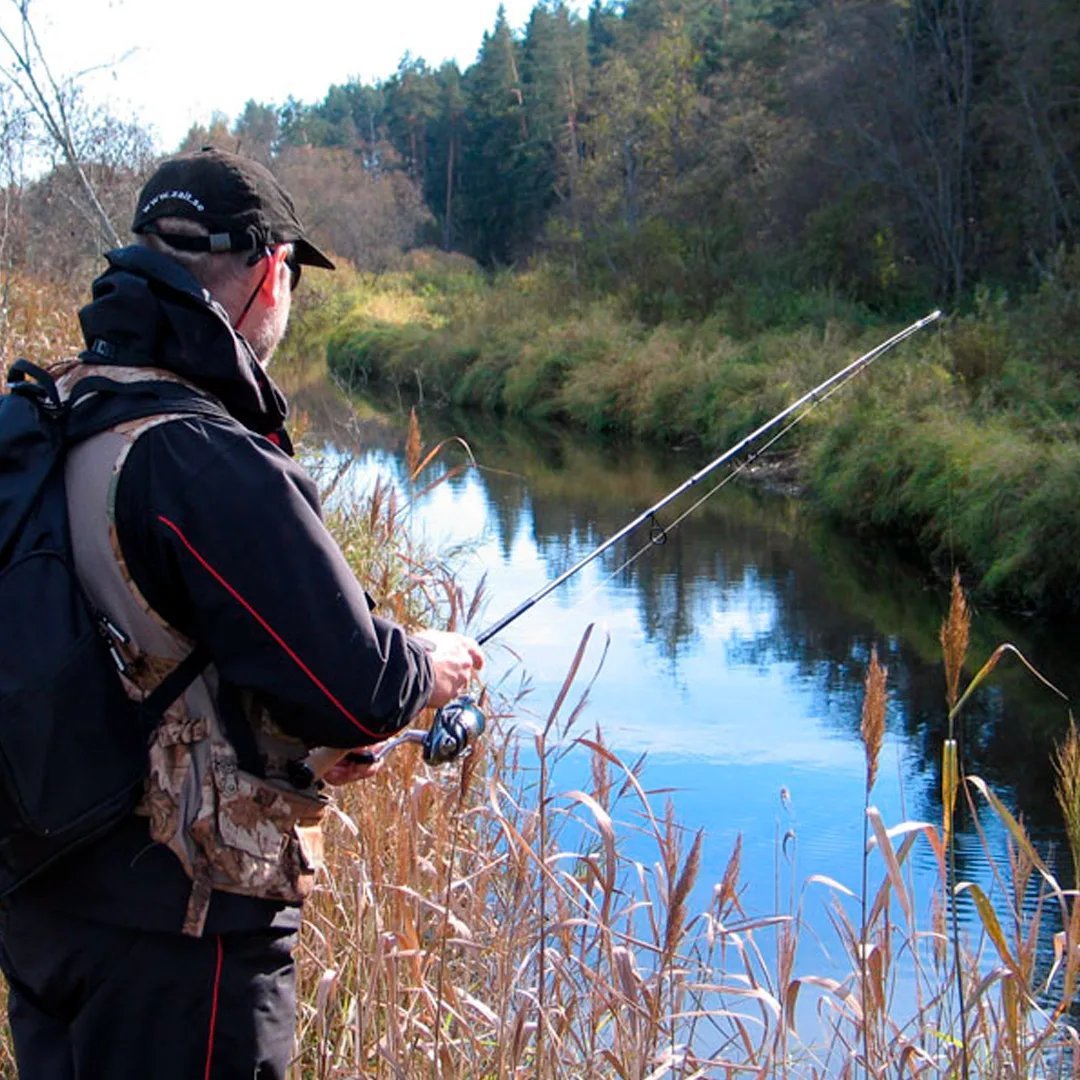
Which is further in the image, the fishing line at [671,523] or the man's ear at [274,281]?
the fishing line at [671,523]

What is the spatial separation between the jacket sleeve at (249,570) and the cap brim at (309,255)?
37cm

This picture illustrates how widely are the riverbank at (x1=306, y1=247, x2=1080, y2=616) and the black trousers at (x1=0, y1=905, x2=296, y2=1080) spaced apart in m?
3.76

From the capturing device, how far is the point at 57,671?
5.07ft

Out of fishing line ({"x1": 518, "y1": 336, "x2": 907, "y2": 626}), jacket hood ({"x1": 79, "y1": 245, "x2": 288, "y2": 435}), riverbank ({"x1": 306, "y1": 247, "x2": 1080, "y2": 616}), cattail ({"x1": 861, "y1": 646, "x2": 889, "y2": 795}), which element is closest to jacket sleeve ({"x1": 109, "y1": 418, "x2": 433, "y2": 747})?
jacket hood ({"x1": 79, "y1": 245, "x2": 288, "y2": 435})

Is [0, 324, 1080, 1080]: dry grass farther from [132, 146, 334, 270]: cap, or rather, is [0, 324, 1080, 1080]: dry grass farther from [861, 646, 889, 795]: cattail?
[132, 146, 334, 270]: cap

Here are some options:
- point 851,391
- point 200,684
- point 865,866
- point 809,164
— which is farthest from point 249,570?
point 809,164

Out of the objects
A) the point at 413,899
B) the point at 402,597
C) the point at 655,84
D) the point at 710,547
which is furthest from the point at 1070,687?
the point at 655,84

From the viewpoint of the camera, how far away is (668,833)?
2.16m

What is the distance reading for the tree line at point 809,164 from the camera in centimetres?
1956

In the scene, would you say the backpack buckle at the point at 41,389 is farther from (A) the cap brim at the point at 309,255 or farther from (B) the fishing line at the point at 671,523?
(B) the fishing line at the point at 671,523

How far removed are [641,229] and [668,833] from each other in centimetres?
2478

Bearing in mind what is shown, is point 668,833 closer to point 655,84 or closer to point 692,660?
point 692,660

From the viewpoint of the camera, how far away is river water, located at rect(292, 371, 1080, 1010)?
6277 mm

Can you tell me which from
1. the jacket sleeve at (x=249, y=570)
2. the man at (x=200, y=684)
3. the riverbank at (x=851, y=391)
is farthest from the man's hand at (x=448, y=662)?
the riverbank at (x=851, y=391)
